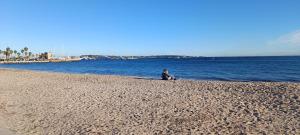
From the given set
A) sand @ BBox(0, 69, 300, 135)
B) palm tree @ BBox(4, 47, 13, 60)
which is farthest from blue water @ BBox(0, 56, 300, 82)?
palm tree @ BBox(4, 47, 13, 60)

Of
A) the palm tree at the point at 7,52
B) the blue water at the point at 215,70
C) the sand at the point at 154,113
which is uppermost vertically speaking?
the palm tree at the point at 7,52

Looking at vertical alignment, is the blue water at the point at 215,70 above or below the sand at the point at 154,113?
below

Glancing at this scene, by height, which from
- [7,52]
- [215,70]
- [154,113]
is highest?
[7,52]

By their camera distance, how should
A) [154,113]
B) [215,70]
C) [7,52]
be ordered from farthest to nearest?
1. [7,52]
2. [215,70]
3. [154,113]

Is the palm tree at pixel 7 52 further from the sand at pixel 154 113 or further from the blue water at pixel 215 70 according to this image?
the sand at pixel 154 113

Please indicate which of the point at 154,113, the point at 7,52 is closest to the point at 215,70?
the point at 154,113

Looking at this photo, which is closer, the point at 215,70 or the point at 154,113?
the point at 154,113

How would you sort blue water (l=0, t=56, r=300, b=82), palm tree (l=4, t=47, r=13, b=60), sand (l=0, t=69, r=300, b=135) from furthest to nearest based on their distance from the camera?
palm tree (l=4, t=47, r=13, b=60) → blue water (l=0, t=56, r=300, b=82) → sand (l=0, t=69, r=300, b=135)

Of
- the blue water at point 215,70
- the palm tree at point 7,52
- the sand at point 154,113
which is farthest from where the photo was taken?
the palm tree at point 7,52

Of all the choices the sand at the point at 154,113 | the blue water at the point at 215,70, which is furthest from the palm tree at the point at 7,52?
the sand at the point at 154,113

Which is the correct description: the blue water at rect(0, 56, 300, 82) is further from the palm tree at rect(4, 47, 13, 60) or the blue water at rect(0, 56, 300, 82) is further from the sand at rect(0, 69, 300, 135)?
the palm tree at rect(4, 47, 13, 60)

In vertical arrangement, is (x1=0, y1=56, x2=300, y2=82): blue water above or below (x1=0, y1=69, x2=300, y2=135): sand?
below

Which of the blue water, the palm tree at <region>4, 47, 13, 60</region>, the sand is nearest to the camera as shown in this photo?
the sand

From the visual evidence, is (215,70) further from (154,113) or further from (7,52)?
(7,52)
